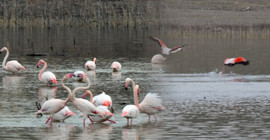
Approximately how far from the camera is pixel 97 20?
46.3 meters

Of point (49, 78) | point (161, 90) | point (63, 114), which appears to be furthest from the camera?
point (49, 78)

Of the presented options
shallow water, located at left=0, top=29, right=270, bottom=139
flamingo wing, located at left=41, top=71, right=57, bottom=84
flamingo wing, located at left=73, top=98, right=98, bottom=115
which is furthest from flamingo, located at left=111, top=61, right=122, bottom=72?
flamingo wing, located at left=73, top=98, right=98, bottom=115

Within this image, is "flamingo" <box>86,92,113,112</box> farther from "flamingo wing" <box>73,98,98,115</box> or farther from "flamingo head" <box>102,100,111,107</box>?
"flamingo wing" <box>73,98,98,115</box>

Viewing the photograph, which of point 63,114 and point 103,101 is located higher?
point 103,101

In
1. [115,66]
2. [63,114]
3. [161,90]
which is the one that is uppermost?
[115,66]

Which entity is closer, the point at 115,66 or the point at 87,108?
the point at 87,108

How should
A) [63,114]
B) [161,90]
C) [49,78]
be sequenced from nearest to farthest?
[63,114], [161,90], [49,78]

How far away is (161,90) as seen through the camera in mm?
17000

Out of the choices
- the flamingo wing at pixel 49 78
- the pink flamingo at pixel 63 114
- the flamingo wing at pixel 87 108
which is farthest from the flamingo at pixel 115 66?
the flamingo wing at pixel 87 108

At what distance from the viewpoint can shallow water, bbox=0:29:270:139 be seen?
11.6m

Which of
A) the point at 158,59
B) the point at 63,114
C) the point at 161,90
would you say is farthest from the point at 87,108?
the point at 158,59

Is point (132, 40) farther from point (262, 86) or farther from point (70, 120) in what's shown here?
point (70, 120)

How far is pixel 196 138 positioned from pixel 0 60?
16.5 metres

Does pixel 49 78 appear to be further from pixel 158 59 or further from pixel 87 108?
pixel 158 59
